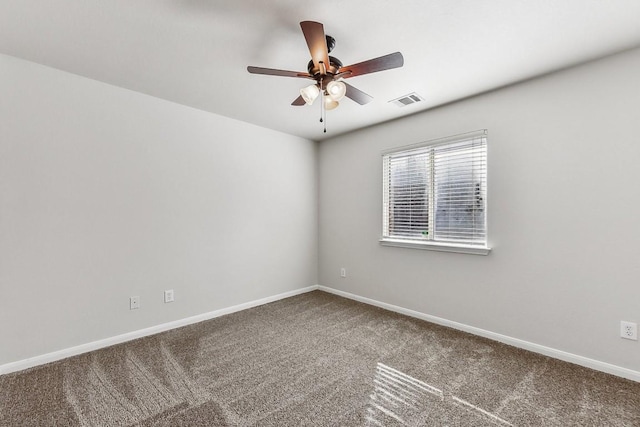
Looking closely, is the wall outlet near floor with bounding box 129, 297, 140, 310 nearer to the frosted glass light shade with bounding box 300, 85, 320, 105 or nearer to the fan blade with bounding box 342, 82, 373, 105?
the frosted glass light shade with bounding box 300, 85, 320, 105

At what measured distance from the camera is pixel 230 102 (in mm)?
3037

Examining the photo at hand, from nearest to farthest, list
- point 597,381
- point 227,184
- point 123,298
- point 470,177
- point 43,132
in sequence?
point 597,381 → point 43,132 → point 123,298 → point 470,177 → point 227,184

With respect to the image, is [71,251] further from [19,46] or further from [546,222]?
[546,222]

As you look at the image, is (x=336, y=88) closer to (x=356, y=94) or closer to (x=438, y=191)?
(x=356, y=94)

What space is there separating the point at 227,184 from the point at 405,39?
2.47 meters

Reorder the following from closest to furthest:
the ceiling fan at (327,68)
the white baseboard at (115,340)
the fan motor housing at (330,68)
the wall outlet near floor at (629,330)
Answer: the ceiling fan at (327,68), the fan motor housing at (330,68), the wall outlet near floor at (629,330), the white baseboard at (115,340)

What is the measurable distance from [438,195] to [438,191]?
0.05 metres

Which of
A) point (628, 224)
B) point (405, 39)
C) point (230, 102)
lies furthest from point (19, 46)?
point (628, 224)

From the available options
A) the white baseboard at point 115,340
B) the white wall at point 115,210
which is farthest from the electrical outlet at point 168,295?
the white baseboard at point 115,340

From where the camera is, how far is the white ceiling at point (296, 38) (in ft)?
5.51

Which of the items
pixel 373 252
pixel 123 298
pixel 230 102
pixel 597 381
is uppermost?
pixel 230 102

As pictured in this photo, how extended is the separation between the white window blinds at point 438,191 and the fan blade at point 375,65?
161cm

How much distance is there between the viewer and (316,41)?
64.0 inches

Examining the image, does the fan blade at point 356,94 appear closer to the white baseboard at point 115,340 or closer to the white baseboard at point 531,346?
the white baseboard at point 531,346
